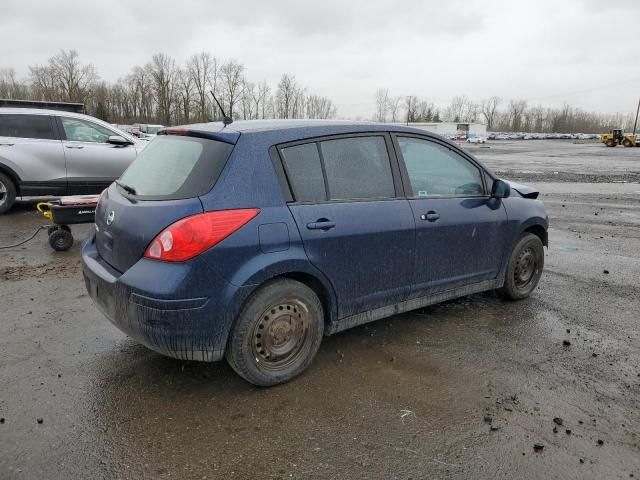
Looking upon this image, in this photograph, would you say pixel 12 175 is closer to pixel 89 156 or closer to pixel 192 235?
pixel 89 156

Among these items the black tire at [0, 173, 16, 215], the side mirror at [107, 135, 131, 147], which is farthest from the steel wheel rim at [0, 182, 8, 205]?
the side mirror at [107, 135, 131, 147]

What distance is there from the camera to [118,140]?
9039mm

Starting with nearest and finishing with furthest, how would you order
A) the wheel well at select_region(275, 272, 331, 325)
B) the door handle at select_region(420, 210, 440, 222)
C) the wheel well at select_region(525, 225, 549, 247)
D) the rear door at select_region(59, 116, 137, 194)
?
the wheel well at select_region(275, 272, 331, 325)
the door handle at select_region(420, 210, 440, 222)
the wheel well at select_region(525, 225, 549, 247)
the rear door at select_region(59, 116, 137, 194)

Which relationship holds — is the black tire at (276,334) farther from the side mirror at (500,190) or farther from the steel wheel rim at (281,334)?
the side mirror at (500,190)

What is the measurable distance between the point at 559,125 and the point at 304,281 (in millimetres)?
146413

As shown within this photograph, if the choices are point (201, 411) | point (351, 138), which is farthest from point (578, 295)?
point (201, 411)

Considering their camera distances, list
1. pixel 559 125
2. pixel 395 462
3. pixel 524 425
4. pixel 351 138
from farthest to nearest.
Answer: pixel 559 125, pixel 351 138, pixel 524 425, pixel 395 462

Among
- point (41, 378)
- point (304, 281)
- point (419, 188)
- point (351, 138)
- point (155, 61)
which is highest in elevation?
point (155, 61)

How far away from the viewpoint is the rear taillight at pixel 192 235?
2.79 m

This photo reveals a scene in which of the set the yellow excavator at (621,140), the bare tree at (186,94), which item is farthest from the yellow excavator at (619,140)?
the bare tree at (186,94)

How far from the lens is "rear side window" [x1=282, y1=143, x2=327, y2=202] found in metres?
3.21

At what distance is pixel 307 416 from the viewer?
293cm

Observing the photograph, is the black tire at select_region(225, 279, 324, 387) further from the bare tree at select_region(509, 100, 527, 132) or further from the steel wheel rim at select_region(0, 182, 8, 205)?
the bare tree at select_region(509, 100, 527, 132)

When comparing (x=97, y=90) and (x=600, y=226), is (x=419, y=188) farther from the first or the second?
(x=97, y=90)
